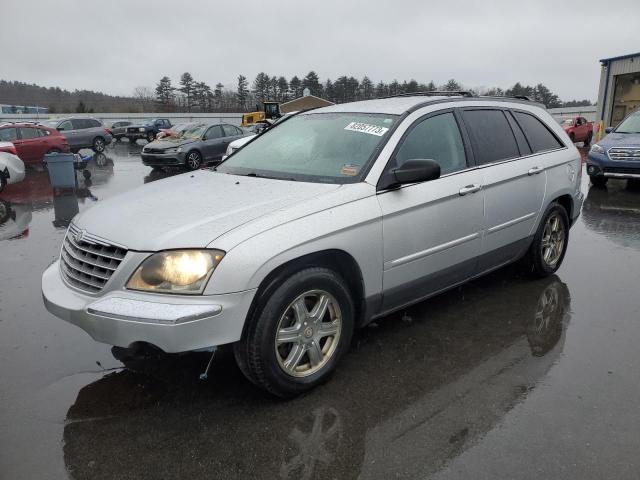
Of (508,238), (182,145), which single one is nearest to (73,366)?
(508,238)

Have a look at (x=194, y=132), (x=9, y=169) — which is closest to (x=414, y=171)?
(x=9, y=169)

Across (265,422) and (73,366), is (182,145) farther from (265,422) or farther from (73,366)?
(265,422)

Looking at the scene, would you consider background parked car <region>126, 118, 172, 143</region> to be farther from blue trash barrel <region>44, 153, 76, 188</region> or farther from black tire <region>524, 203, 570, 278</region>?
black tire <region>524, 203, 570, 278</region>

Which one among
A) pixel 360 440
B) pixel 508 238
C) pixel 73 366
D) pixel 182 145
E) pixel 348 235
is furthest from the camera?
pixel 182 145

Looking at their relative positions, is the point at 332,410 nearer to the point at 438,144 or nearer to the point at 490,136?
the point at 438,144

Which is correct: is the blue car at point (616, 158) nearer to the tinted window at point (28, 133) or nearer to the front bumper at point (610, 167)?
the front bumper at point (610, 167)

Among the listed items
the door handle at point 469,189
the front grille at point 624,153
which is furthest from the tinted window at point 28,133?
the door handle at point 469,189

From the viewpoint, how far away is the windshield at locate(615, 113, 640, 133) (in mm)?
11359

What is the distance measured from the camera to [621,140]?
10.7m

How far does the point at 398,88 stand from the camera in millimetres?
77312

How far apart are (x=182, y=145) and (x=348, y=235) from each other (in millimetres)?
14020

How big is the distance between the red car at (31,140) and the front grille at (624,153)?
53.1 feet

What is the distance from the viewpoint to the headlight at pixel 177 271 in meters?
2.66

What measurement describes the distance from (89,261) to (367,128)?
2.10 m
